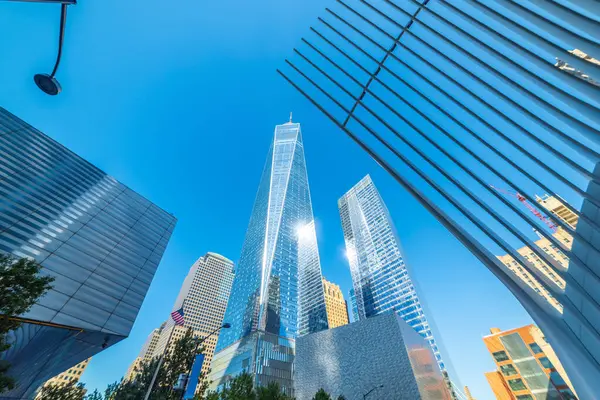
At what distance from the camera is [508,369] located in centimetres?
5197

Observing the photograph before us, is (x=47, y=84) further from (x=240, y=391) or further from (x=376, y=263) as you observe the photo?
(x=376, y=263)

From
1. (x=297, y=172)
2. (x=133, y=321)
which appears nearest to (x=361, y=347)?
(x=133, y=321)

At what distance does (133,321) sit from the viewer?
2945 centimetres

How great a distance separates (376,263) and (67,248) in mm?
141463

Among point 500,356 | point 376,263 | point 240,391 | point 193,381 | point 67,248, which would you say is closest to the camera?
point 193,381

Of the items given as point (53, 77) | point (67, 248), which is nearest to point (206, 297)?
point (67, 248)

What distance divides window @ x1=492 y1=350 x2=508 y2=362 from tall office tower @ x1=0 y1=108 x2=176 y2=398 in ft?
232

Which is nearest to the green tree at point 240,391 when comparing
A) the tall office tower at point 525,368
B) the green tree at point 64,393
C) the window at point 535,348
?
the green tree at point 64,393

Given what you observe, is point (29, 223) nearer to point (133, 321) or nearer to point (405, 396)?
point (133, 321)

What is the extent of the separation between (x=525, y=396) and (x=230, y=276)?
564 feet

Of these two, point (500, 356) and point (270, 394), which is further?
point (500, 356)

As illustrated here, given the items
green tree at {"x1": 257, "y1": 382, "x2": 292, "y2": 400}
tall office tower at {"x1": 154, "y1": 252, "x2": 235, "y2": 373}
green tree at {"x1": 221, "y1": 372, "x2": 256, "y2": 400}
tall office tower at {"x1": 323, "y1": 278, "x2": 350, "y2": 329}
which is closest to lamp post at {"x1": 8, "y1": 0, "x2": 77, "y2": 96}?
green tree at {"x1": 221, "y1": 372, "x2": 256, "y2": 400}

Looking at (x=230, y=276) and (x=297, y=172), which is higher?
(x=297, y=172)

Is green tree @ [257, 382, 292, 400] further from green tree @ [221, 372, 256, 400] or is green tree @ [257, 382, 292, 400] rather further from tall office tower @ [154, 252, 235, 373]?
tall office tower @ [154, 252, 235, 373]
